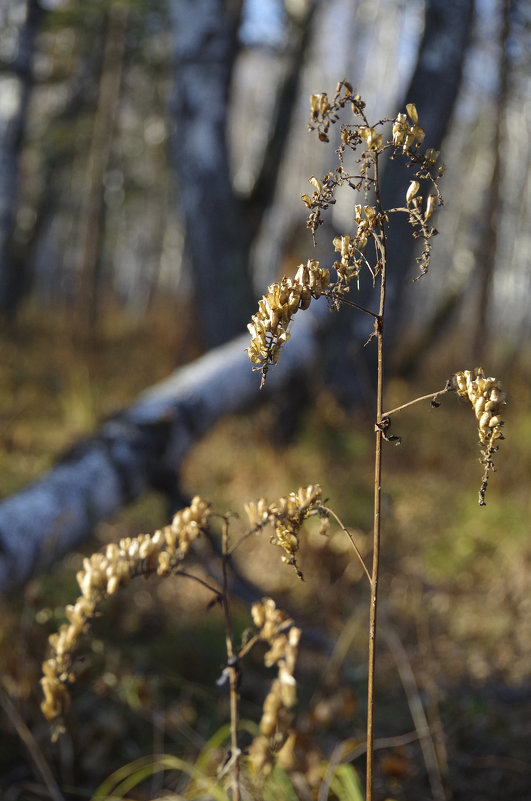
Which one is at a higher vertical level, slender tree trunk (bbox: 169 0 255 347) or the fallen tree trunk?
slender tree trunk (bbox: 169 0 255 347)

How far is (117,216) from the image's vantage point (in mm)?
17578

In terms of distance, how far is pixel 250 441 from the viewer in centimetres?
596

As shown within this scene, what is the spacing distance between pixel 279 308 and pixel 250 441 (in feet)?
16.4

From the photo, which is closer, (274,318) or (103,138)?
(274,318)

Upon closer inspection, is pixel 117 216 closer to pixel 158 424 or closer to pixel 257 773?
pixel 158 424

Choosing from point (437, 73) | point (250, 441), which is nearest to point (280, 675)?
point (250, 441)

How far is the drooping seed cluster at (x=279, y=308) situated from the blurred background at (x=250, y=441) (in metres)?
1.26

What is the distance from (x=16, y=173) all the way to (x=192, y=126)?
4239 millimetres

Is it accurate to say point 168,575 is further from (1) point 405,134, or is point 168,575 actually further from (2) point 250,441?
(2) point 250,441

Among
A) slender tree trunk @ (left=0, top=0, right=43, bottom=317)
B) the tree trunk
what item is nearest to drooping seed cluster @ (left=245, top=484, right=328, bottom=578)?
the tree trunk

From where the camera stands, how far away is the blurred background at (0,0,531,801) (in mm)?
2479

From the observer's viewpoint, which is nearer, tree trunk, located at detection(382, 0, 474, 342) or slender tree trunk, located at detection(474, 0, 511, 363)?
tree trunk, located at detection(382, 0, 474, 342)

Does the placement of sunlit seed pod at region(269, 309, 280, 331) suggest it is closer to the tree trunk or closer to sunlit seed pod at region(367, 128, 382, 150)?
sunlit seed pod at region(367, 128, 382, 150)

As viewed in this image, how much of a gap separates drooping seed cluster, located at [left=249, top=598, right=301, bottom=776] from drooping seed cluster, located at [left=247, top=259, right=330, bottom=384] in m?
0.53
